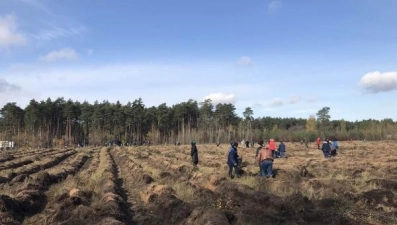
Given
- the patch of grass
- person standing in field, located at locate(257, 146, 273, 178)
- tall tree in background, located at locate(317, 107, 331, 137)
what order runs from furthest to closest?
tall tree in background, located at locate(317, 107, 331, 137)
person standing in field, located at locate(257, 146, 273, 178)
the patch of grass

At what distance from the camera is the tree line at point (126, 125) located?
339ft

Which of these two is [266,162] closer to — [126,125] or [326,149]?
[326,149]

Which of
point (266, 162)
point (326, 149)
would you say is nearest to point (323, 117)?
point (326, 149)

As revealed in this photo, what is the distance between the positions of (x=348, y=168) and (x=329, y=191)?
953 centimetres

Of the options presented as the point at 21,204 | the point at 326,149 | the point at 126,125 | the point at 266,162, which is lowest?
the point at 21,204

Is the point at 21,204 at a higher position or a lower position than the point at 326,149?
lower

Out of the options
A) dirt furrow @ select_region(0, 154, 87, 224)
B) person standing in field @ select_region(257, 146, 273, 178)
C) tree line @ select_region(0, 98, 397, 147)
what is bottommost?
dirt furrow @ select_region(0, 154, 87, 224)

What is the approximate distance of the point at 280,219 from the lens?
9.86 metres

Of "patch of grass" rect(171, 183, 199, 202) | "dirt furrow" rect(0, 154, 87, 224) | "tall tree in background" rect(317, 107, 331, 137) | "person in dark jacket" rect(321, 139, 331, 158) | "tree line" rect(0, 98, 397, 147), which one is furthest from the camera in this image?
"tall tree in background" rect(317, 107, 331, 137)

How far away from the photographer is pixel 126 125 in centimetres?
11450

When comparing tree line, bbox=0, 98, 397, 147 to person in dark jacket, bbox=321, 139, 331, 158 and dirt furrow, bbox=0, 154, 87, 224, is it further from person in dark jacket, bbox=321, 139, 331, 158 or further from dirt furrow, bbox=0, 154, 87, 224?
dirt furrow, bbox=0, 154, 87, 224

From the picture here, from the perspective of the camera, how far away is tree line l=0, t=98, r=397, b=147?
103 metres

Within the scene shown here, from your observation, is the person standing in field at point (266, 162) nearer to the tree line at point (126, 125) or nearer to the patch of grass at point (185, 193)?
the patch of grass at point (185, 193)

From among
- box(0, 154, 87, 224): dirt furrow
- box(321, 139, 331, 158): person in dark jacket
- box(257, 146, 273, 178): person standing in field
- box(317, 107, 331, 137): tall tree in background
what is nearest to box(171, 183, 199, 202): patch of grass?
box(257, 146, 273, 178): person standing in field
